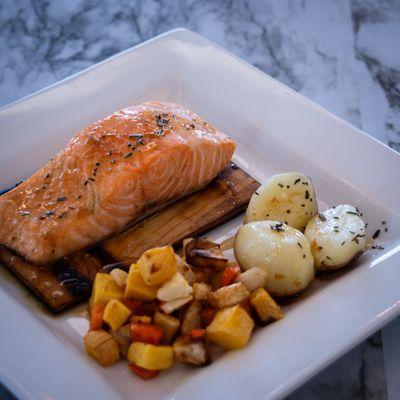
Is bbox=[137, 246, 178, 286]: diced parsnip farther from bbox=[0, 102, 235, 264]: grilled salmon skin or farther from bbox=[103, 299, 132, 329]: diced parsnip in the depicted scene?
bbox=[0, 102, 235, 264]: grilled salmon skin

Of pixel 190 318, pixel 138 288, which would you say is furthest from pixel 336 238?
pixel 138 288

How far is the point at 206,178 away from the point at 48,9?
1.85 m

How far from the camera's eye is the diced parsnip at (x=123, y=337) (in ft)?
6.56

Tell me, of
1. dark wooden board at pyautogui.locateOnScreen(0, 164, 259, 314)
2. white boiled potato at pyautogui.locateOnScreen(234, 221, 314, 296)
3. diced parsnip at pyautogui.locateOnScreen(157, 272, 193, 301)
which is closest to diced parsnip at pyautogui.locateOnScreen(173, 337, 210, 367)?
diced parsnip at pyautogui.locateOnScreen(157, 272, 193, 301)

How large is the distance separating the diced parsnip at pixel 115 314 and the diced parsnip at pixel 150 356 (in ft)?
0.25

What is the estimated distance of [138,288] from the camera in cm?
203

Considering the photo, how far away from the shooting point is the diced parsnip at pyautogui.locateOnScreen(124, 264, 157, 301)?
2029 millimetres

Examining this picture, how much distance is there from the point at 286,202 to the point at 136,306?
2.19ft

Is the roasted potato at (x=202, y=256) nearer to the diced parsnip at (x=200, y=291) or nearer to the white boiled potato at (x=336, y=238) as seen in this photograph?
the diced parsnip at (x=200, y=291)

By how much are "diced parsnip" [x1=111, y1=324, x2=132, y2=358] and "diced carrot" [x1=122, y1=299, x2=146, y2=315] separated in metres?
0.06

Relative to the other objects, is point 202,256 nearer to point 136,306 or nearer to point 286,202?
point 136,306

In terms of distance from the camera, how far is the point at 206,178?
2627mm

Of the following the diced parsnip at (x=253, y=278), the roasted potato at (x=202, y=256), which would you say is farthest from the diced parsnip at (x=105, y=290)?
the diced parsnip at (x=253, y=278)

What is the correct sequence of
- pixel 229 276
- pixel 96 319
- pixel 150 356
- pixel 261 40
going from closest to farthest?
pixel 150 356, pixel 96 319, pixel 229 276, pixel 261 40
